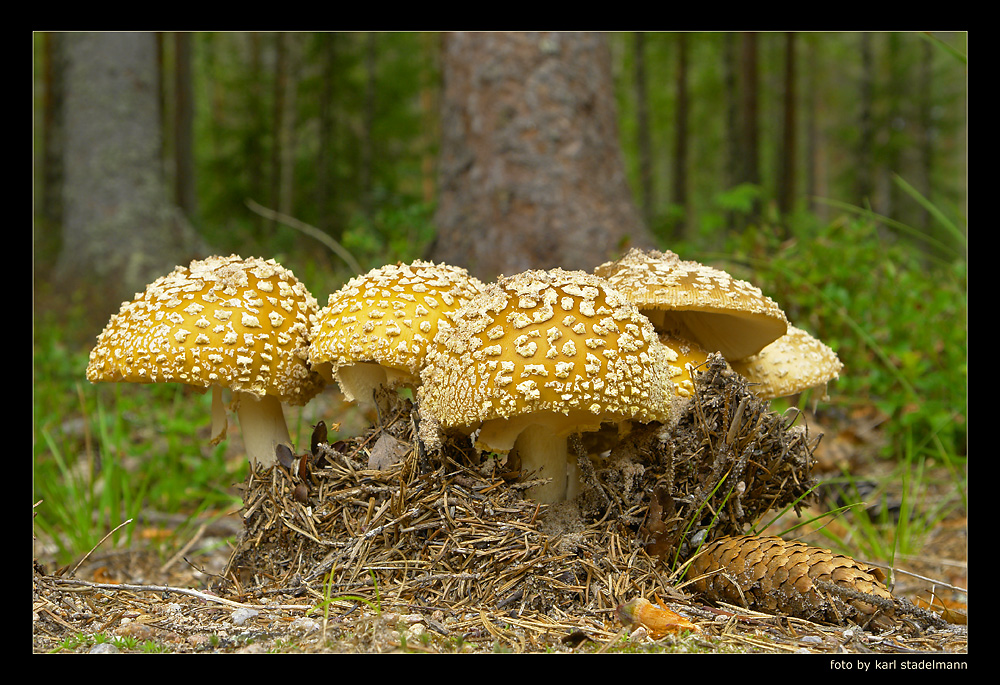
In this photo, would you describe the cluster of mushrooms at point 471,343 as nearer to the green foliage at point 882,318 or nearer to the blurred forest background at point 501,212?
the blurred forest background at point 501,212

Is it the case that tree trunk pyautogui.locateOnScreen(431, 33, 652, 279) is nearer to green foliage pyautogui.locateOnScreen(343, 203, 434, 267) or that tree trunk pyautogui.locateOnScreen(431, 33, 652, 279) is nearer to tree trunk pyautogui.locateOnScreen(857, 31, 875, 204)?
green foliage pyautogui.locateOnScreen(343, 203, 434, 267)

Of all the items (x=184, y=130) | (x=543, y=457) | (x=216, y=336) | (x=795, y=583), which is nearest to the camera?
(x=795, y=583)

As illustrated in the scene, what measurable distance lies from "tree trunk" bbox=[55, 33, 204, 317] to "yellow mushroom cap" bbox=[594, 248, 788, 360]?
258 inches

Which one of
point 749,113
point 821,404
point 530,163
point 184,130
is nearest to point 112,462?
point 530,163

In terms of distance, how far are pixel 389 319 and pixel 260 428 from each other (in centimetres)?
79

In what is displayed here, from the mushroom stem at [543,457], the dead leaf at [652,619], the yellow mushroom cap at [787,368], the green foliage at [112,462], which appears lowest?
the green foliage at [112,462]

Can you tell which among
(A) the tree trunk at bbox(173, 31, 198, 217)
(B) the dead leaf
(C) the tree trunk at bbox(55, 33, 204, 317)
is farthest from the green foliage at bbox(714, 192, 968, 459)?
(A) the tree trunk at bbox(173, 31, 198, 217)

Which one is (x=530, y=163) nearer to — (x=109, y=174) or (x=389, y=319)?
Result: (x=389, y=319)

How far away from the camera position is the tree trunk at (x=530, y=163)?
496 cm

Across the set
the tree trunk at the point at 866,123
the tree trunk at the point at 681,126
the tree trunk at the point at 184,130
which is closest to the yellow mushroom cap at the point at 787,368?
the tree trunk at the point at 184,130

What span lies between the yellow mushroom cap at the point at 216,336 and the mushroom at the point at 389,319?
4.9 inches

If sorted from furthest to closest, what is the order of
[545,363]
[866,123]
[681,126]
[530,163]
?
[866,123] → [681,126] → [530,163] → [545,363]

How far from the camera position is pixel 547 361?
1.87 metres
